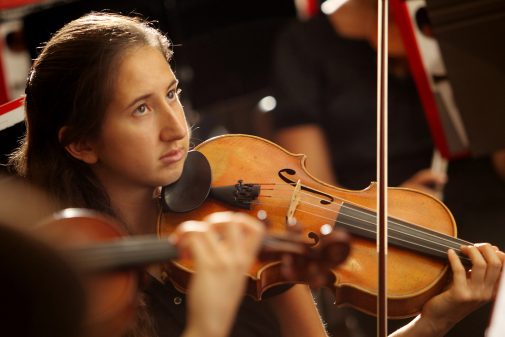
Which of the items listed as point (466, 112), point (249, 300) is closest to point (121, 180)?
point (249, 300)

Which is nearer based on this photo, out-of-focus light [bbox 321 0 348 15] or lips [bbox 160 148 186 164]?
lips [bbox 160 148 186 164]

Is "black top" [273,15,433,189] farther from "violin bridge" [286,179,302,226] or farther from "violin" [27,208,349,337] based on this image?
"violin" [27,208,349,337]

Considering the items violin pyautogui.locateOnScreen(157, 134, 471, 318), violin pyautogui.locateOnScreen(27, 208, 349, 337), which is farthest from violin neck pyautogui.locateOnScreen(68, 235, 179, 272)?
violin pyautogui.locateOnScreen(157, 134, 471, 318)

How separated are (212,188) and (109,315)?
0.41m

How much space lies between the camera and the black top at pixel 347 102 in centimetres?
189

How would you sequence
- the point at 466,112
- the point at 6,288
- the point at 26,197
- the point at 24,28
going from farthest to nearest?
the point at 24,28
the point at 466,112
the point at 26,197
the point at 6,288

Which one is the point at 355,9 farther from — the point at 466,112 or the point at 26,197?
the point at 26,197

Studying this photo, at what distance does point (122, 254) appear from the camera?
33.9 inches

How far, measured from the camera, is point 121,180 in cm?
125

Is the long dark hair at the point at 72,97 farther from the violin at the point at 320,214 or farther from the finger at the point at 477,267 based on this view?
the finger at the point at 477,267

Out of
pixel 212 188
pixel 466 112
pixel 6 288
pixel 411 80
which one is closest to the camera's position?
pixel 6 288

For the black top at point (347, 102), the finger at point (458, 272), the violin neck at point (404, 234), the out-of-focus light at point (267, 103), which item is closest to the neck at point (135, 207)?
the violin neck at point (404, 234)

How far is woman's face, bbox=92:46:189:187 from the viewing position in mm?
1188

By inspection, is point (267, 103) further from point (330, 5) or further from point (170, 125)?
point (170, 125)
